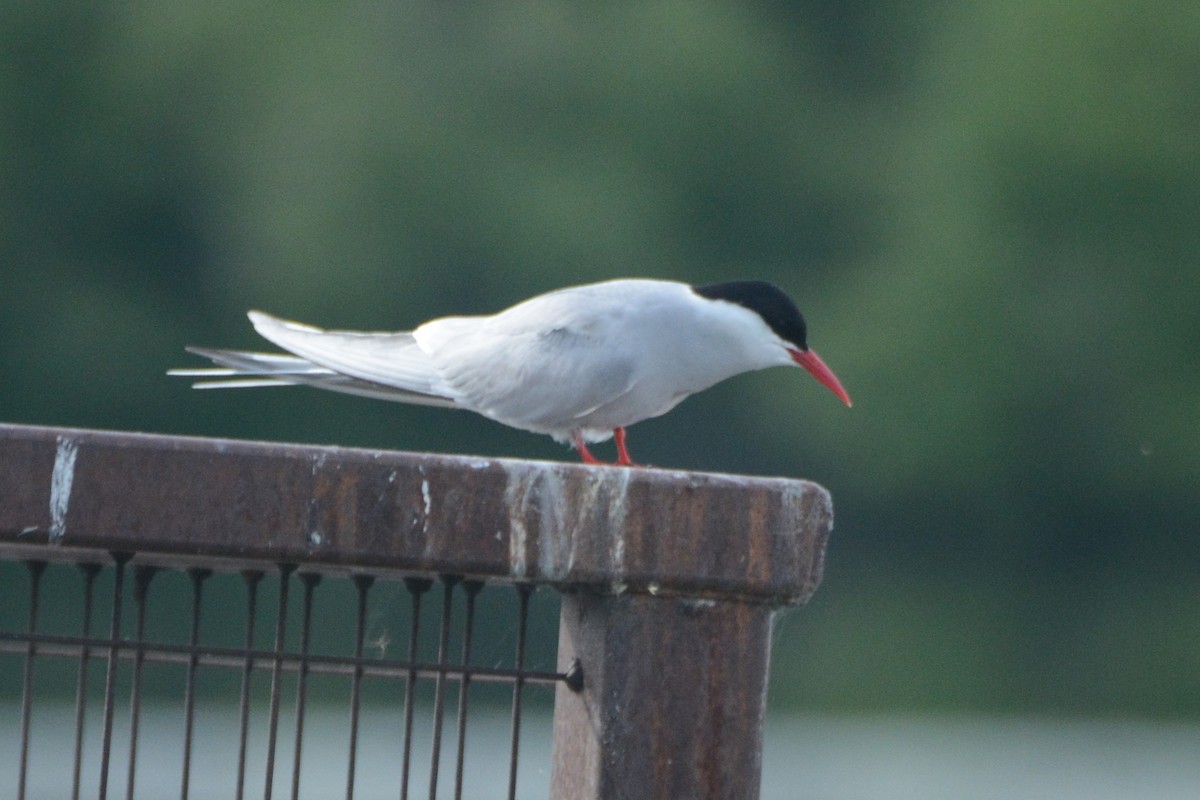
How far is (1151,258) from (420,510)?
68.0ft

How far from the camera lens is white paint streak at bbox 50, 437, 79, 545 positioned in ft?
7.02

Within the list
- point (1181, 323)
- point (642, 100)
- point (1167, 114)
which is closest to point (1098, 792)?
point (1181, 323)

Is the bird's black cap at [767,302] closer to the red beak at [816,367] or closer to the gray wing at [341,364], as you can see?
the red beak at [816,367]

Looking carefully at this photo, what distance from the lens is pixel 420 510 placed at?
2.22 m

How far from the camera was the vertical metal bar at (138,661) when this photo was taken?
2127 mm

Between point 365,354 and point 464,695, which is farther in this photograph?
point 365,354

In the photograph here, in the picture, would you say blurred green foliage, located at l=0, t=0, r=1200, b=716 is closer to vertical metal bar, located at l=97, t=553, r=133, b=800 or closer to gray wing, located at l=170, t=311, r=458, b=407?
gray wing, located at l=170, t=311, r=458, b=407

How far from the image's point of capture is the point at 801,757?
12953mm

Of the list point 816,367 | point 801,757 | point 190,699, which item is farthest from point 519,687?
point 801,757

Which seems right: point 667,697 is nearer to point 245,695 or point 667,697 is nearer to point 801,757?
point 245,695

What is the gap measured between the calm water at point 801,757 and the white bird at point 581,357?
5551 millimetres

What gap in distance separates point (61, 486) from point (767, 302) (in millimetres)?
2978

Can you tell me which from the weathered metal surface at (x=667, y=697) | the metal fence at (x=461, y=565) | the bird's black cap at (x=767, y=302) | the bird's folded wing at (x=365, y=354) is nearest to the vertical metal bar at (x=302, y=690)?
the metal fence at (x=461, y=565)

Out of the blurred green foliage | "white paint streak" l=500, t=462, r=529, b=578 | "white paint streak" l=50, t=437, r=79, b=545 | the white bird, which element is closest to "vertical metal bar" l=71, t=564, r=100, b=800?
"white paint streak" l=50, t=437, r=79, b=545
